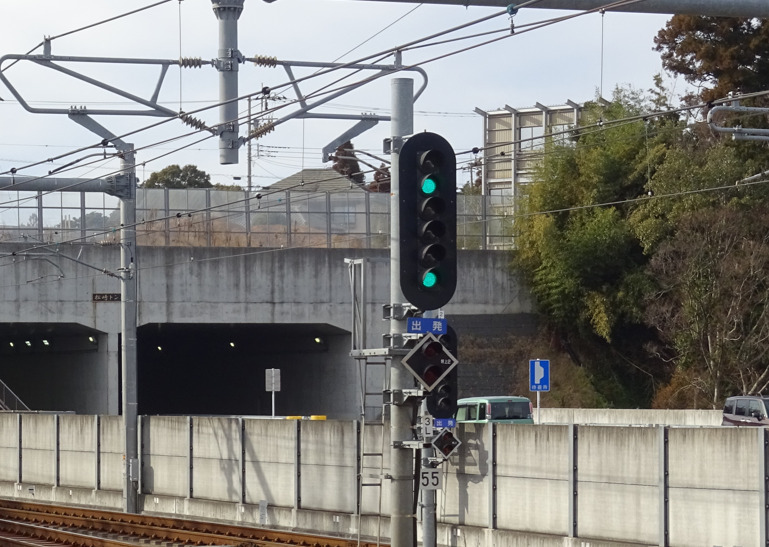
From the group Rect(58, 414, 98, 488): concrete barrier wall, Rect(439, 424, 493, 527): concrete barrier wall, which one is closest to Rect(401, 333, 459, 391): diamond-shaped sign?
Rect(439, 424, 493, 527): concrete barrier wall

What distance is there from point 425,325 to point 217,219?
140 ft

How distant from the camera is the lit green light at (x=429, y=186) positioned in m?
14.2

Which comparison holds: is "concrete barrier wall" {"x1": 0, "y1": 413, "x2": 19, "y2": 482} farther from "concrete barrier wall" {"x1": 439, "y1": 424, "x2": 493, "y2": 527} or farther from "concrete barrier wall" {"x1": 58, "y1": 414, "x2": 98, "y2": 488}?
"concrete barrier wall" {"x1": 439, "y1": 424, "x2": 493, "y2": 527}

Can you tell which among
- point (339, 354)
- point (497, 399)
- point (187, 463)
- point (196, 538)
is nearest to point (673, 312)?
point (339, 354)

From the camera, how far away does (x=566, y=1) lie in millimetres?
11961

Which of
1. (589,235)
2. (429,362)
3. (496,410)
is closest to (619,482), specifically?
(429,362)

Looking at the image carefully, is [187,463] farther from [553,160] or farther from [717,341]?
[553,160]

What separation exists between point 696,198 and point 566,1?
43465 mm

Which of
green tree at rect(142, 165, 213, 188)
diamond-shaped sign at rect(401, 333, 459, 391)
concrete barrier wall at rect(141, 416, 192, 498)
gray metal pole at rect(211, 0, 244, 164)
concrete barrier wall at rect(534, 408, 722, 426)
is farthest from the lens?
Answer: green tree at rect(142, 165, 213, 188)

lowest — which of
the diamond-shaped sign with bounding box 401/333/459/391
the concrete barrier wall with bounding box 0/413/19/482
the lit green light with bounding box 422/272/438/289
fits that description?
the concrete barrier wall with bounding box 0/413/19/482

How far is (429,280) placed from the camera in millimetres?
13938

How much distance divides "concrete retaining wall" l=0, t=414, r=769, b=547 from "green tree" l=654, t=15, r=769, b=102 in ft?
114

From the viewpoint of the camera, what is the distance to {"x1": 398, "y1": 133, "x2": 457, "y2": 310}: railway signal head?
13.9m

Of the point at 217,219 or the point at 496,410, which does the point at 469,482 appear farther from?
the point at 217,219
